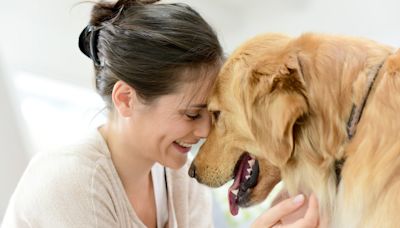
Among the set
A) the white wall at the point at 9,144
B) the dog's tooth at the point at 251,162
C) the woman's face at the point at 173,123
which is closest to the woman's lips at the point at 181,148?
the woman's face at the point at 173,123

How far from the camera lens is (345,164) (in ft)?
3.14

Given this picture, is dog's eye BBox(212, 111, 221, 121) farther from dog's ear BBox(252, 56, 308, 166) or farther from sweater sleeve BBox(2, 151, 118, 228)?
sweater sleeve BBox(2, 151, 118, 228)

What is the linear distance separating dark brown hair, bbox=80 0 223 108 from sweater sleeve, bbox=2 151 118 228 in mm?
238

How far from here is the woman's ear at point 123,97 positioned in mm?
1243

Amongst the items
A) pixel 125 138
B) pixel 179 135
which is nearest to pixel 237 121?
pixel 179 135

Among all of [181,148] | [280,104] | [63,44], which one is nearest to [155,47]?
[181,148]

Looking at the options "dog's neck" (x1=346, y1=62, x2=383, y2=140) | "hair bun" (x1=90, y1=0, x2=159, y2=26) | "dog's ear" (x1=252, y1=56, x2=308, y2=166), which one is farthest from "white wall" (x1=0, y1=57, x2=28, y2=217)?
"dog's neck" (x1=346, y1=62, x2=383, y2=140)

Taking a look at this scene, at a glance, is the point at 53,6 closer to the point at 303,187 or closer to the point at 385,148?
the point at 303,187

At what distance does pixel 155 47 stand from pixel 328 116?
456mm

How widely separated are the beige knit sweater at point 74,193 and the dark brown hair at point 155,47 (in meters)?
0.21

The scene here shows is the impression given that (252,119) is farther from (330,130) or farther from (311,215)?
(311,215)

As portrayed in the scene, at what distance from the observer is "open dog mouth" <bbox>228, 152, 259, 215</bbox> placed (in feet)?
3.80

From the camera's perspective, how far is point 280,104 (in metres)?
0.95

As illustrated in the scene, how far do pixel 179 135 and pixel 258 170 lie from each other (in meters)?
0.23
